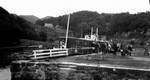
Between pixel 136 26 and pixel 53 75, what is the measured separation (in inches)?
4804

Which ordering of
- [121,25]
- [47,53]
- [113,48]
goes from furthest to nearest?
[121,25] → [113,48] → [47,53]

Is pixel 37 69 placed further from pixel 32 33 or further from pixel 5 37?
pixel 32 33

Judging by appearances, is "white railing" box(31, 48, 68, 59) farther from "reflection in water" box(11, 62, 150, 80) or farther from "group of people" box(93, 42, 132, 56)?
"group of people" box(93, 42, 132, 56)

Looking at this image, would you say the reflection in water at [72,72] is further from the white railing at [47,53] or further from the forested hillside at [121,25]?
the forested hillside at [121,25]

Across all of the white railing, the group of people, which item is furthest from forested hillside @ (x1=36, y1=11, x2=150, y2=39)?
the white railing

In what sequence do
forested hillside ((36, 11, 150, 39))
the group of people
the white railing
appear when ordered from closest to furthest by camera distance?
the white railing < the group of people < forested hillside ((36, 11, 150, 39))

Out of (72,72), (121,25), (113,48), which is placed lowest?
(72,72)

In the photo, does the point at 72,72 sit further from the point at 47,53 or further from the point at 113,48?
the point at 113,48

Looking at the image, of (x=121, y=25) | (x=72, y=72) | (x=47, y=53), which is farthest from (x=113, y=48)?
(x=121, y=25)

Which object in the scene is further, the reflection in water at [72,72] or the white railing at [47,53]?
the white railing at [47,53]

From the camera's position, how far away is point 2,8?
62000 mm

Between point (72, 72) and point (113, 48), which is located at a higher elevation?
point (113, 48)

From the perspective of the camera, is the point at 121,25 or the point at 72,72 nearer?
the point at 72,72

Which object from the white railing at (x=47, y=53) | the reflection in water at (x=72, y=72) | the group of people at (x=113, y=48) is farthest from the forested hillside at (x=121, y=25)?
the reflection in water at (x=72, y=72)
